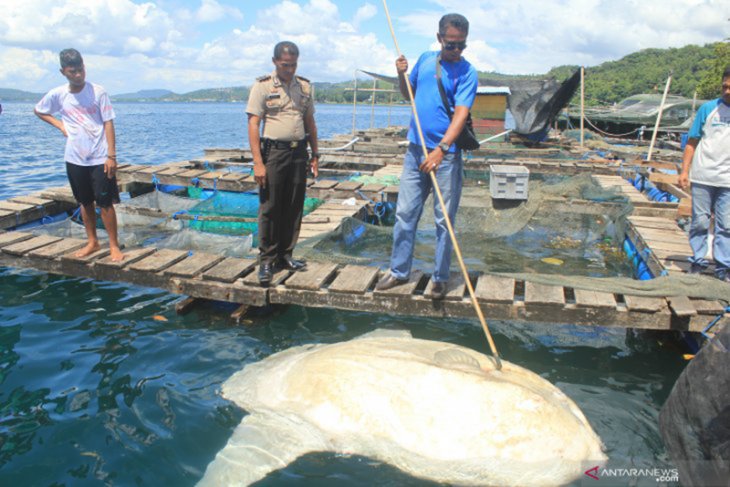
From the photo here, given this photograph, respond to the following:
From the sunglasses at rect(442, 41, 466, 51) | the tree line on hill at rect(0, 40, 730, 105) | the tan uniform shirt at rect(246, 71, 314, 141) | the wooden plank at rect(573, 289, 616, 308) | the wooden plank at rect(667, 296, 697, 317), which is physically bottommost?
the wooden plank at rect(573, 289, 616, 308)

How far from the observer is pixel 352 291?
507cm

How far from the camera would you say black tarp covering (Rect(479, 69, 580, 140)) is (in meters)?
17.9

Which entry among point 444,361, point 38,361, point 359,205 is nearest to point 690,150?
point 444,361

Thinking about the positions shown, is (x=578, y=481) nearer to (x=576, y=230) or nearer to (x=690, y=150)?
(x=690, y=150)

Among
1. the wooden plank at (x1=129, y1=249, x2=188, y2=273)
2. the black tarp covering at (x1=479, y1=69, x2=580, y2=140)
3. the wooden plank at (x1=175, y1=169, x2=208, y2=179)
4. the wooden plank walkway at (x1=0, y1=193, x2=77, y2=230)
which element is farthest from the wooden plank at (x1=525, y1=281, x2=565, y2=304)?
the black tarp covering at (x1=479, y1=69, x2=580, y2=140)

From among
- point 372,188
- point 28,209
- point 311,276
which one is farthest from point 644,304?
point 28,209

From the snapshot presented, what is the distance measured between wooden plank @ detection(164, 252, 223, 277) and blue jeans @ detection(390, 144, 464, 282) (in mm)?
2283

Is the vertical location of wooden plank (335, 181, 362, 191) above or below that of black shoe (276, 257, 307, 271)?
above

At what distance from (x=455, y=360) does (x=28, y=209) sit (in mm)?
7814

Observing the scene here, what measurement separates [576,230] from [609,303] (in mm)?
4286

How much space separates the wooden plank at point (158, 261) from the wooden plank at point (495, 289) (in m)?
3.48

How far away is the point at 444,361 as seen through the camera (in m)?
3.45

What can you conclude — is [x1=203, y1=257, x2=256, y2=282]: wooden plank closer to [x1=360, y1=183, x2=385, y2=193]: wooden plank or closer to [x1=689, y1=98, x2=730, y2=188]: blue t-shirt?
[x1=360, y1=183, x2=385, y2=193]: wooden plank

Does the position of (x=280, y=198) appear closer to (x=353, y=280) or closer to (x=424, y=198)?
(x=353, y=280)
